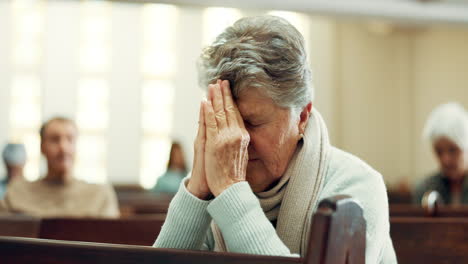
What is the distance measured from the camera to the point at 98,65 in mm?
12523

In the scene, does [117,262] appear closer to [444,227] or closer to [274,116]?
[274,116]

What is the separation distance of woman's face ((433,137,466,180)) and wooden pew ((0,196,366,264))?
3373 mm

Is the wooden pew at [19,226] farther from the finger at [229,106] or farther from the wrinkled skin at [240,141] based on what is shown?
the finger at [229,106]

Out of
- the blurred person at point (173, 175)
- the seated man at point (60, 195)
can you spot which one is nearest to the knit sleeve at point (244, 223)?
the seated man at point (60, 195)

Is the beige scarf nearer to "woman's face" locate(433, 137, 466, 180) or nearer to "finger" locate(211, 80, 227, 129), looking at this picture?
"finger" locate(211, 80, 227, 129)

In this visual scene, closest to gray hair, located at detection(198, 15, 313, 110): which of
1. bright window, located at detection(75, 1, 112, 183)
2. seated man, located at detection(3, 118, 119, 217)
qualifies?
seated man, located at detection(3, 118, 119, 217)

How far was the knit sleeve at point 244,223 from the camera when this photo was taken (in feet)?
5.38

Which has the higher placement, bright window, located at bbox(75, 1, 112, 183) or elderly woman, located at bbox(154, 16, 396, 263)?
elderly woman, located at bbox(154, 16, 396, 263)

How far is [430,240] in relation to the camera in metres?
2.77

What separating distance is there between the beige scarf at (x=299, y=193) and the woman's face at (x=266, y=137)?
0.03 meters

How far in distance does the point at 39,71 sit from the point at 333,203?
11.7 m

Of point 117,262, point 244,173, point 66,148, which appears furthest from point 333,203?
point 66,148

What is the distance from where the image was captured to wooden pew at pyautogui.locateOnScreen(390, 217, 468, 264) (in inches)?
108

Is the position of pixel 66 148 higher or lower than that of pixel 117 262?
lower
